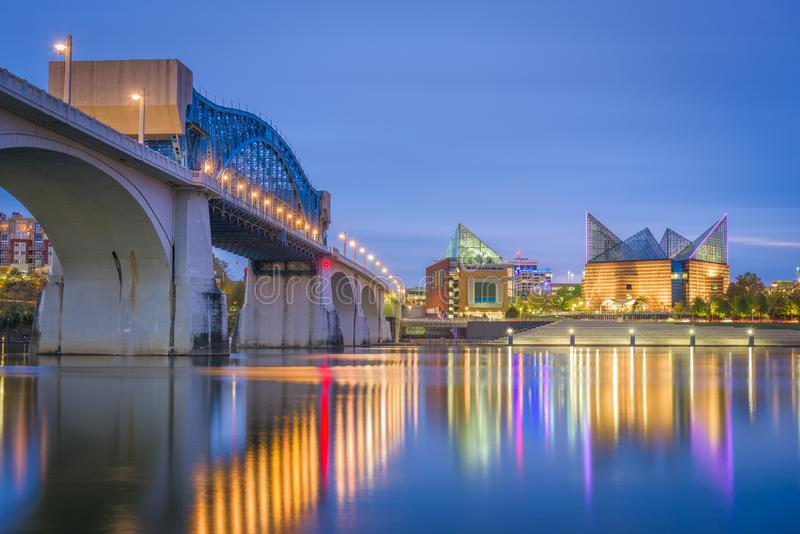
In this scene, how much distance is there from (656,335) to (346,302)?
4001cm

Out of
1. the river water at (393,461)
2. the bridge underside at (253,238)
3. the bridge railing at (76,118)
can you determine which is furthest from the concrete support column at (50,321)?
the river water at (393,461)

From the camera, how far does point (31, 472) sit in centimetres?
1134

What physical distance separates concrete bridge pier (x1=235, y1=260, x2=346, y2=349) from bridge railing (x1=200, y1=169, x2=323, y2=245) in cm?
509

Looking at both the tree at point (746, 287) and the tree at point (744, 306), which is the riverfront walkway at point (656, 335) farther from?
the tree at point (746, 287)

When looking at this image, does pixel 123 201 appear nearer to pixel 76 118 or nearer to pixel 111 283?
pixel 111 283

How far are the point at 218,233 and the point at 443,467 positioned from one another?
2462 inches

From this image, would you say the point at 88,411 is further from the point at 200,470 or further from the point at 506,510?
the point at 506,510

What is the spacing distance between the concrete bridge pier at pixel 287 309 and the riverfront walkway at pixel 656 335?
28.9m

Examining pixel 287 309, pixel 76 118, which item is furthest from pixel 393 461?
pixel 287 309

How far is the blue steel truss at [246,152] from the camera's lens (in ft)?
196

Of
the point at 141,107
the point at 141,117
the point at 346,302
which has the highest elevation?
the point at 141,107

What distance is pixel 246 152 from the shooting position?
87.8 m

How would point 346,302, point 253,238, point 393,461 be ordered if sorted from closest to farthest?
point 393,461, point 253,238, point 346,302

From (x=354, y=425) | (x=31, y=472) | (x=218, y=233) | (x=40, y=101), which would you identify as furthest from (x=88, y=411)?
(x=218, y=233)
